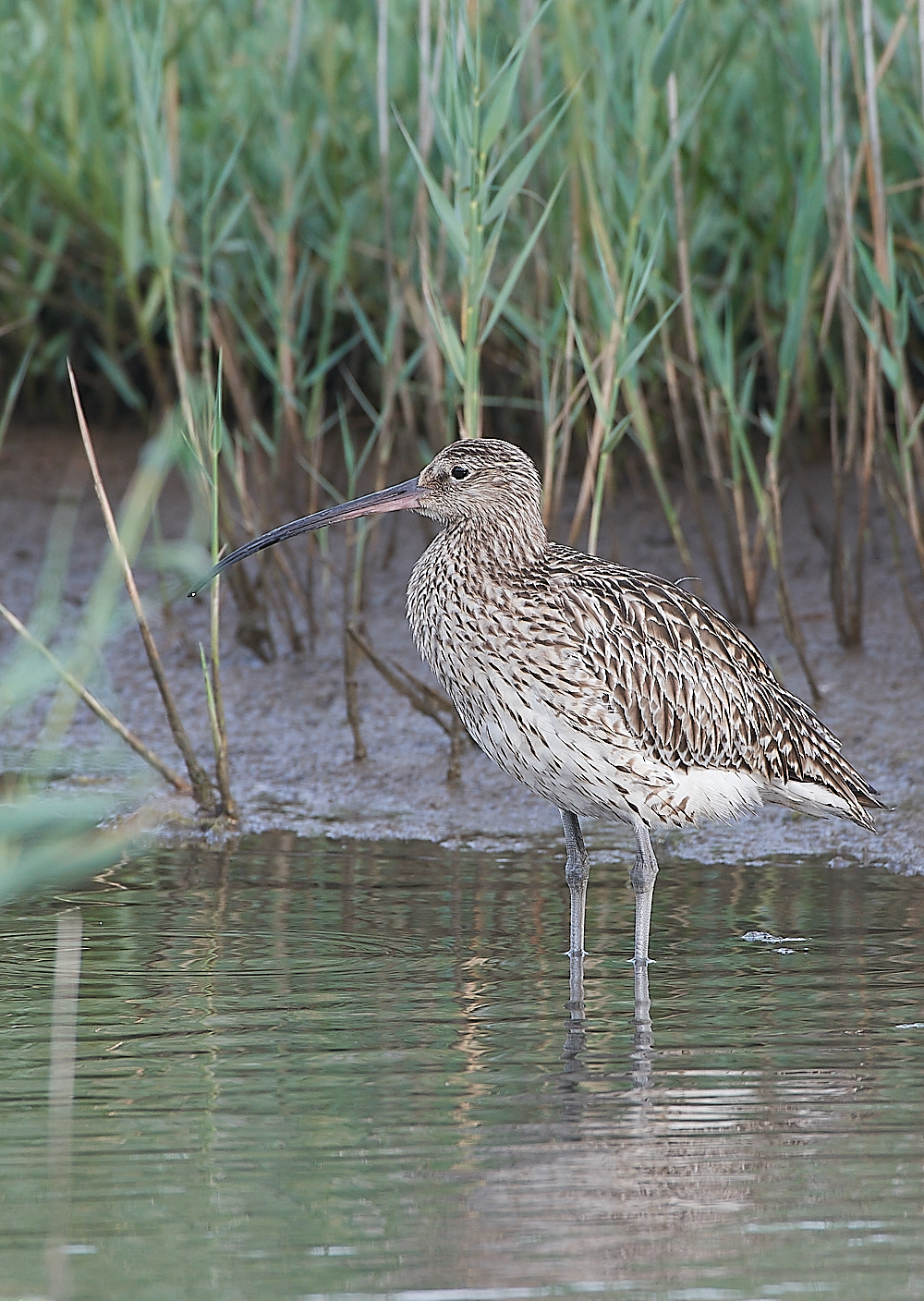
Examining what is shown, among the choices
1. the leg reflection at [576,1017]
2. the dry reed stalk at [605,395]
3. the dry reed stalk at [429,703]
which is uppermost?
the dry reed stalk at [605,395]

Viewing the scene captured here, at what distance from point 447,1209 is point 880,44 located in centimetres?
536

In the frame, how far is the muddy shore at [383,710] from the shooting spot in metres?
5.80

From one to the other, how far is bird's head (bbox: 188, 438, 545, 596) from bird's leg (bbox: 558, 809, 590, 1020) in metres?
0.70

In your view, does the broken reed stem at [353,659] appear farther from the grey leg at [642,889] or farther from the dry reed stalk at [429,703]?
the grey leg at [642,889]

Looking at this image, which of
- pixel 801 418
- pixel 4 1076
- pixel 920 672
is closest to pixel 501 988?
pixel 4 1076

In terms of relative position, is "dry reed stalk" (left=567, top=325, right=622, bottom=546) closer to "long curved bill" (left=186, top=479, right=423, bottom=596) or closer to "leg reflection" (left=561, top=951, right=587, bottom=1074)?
"long curved bill" (left=186, top=479, right=423, bottom=596)

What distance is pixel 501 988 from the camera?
425 cm

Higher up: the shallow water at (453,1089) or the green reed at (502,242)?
the green reed at (502,242)

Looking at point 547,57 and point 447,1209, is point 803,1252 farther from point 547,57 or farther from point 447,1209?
point 547,57

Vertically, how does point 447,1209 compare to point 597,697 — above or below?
below

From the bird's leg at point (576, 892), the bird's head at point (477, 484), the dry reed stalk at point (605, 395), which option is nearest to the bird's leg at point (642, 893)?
the bird's leg at point (576, 892)

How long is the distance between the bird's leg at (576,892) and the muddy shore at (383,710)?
821 mm

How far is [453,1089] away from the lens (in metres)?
3.54

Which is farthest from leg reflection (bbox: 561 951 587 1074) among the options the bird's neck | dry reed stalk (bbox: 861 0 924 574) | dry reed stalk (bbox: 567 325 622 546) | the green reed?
dry reed stalk (bbox: 861 0 924 574)
